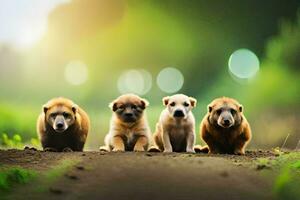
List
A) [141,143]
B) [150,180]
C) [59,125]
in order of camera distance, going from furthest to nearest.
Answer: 1. [141,143]
2. [59,125]
3. [150,180]

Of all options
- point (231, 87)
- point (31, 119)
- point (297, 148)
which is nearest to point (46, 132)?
point (31, 119)

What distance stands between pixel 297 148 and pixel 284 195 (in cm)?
154

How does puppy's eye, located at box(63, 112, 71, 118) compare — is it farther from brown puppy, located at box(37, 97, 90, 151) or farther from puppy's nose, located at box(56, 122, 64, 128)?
puppy's nose, located at box(56, 122, 64, 128)

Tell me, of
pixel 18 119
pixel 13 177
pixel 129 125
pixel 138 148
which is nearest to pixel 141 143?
pixel 138 148

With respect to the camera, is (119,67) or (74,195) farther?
(119,67)

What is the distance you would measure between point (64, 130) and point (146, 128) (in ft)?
2.01

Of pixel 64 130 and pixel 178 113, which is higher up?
pixel 178 113

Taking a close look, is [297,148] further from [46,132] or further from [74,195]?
[74,195]

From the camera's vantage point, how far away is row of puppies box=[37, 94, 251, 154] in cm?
570

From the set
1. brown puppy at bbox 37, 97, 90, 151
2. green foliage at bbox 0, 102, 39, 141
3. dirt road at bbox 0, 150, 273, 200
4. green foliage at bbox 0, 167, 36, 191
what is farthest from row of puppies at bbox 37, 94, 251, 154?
green foliage at bbox 0, 167, 36, 191

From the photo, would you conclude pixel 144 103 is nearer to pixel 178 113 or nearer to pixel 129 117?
pixel 129 117

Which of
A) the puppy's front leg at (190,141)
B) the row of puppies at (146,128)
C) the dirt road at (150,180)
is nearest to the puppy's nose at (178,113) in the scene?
the row of puppies at (146,128)

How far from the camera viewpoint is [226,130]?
18.7 ft

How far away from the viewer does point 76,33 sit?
20.5 feet
